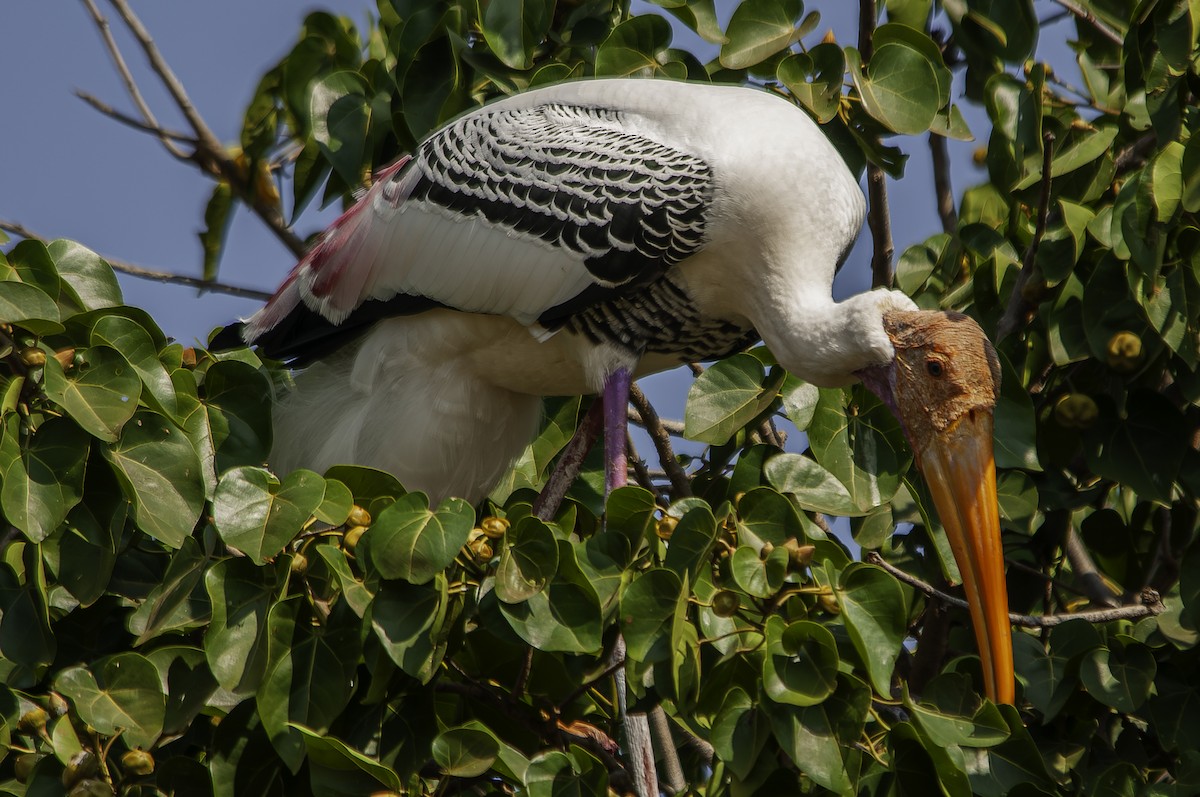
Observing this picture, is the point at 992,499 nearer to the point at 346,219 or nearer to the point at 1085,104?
the point at 1085,104

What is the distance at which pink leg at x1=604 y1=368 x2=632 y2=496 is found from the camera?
3635 millimetres

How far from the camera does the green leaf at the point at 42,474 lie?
277cm

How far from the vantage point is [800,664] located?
8.52 ft

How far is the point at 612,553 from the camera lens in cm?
284

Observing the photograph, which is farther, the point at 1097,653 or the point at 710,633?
the point at 1097,653

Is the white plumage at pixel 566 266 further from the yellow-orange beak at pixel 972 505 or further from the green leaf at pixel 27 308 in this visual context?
the green leaf at pixel 27 308

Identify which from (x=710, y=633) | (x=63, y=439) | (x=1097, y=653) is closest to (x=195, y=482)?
(x=63, y=439)

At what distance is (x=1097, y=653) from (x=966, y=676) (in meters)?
0.51

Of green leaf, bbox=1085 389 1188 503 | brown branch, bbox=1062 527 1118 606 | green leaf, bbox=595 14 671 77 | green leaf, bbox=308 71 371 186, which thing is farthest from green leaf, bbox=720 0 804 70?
brown branch, bbox=1062 527 1118 606

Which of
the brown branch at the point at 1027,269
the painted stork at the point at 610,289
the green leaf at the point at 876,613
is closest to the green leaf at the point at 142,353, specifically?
the painted stork at the point at 610,289

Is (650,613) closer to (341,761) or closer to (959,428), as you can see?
(341,761)

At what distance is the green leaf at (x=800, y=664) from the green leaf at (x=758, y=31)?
5.29 ft

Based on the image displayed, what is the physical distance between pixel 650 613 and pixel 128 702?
0.95m

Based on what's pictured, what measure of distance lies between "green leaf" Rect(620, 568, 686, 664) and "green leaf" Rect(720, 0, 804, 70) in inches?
59.5
